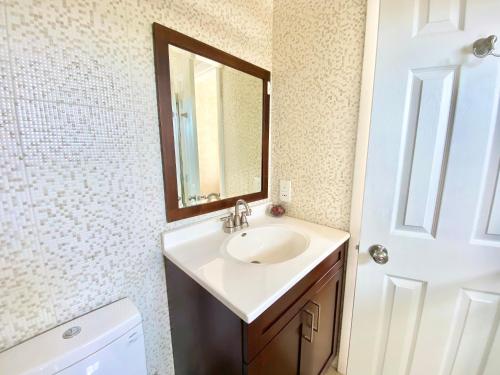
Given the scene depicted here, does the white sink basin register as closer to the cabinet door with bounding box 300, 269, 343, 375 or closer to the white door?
the cabinet door with bounding box 300, 269, 343, 375

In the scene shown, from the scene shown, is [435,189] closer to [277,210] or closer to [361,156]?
[361,156]

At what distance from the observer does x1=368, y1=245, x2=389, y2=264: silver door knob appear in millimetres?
859

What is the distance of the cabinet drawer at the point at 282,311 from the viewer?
0.64 m

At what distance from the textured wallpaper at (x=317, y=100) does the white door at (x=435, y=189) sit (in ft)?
0.90

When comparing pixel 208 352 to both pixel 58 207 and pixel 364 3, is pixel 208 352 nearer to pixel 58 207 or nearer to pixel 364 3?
pixel 58 207

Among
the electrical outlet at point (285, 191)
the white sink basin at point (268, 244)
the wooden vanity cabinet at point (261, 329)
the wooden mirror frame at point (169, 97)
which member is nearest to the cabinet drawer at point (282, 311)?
the wooden vanity cabinet at point (261, 329)

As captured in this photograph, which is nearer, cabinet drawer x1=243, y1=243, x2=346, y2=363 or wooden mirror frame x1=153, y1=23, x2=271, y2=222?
cabinet drawer x1=243, y1=243, x2=346, y2=363

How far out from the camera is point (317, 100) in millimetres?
1151

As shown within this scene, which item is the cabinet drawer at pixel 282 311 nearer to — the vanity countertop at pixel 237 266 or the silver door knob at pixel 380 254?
the vanity countertop at pixel 237 266

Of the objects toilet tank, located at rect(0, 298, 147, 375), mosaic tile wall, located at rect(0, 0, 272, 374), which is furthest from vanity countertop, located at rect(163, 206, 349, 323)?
toilet tank, located at rect(0, 298, 147, 375)

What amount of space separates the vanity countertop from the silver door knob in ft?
0.56

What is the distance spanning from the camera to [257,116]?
1317 mm

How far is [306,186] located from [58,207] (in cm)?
114

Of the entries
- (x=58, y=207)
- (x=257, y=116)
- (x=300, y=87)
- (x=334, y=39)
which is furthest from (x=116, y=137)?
(x=334, y=39)
